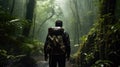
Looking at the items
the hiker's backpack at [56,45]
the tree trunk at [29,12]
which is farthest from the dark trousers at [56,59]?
the tree trunk at [29,12]

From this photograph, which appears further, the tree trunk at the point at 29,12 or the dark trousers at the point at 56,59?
the tree trunk at the point at 29,12

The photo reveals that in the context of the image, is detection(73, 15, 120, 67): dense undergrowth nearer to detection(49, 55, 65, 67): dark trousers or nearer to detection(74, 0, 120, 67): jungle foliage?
detection(74, 0, 120, 67): jungle foliage

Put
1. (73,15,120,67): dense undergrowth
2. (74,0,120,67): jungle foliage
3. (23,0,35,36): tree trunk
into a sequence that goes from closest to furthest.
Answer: (73,15,120,67): dense undergrowth, (74,0,120,67): jungle foliage, (23,0,35,36): tree trunk

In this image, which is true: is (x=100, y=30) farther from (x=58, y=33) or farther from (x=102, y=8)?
(x=58, y=33)

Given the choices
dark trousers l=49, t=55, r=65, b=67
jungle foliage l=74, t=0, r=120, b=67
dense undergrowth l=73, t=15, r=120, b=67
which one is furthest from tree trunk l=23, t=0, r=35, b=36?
dark trousers l=49, t=55, r=65, b=67

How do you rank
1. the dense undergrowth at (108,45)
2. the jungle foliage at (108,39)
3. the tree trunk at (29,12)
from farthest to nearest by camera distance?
the tree trunk at (29,12) → the jungle foliage at (108,39) → the dense undergrowth at (108,45)

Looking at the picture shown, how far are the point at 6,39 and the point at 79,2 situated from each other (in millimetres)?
27096

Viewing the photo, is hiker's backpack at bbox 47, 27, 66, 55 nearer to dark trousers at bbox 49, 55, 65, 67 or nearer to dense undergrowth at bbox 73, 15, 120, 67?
dark trousers at bbox 49, 55, 65, 67

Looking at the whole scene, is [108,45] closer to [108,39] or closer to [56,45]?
[108,39]

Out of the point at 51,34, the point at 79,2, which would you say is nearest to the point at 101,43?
the point at 51,34

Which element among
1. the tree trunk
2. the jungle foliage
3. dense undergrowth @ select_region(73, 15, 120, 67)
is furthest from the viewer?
the tree trunk

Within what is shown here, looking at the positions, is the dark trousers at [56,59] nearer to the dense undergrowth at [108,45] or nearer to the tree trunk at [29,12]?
the dense undergrowth at [108,45]

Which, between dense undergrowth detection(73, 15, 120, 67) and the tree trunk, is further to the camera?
the tree trunk

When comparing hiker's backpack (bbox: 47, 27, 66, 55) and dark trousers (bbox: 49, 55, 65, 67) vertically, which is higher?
hiker's backpack (bbox: 47, 27, 66, 55)
